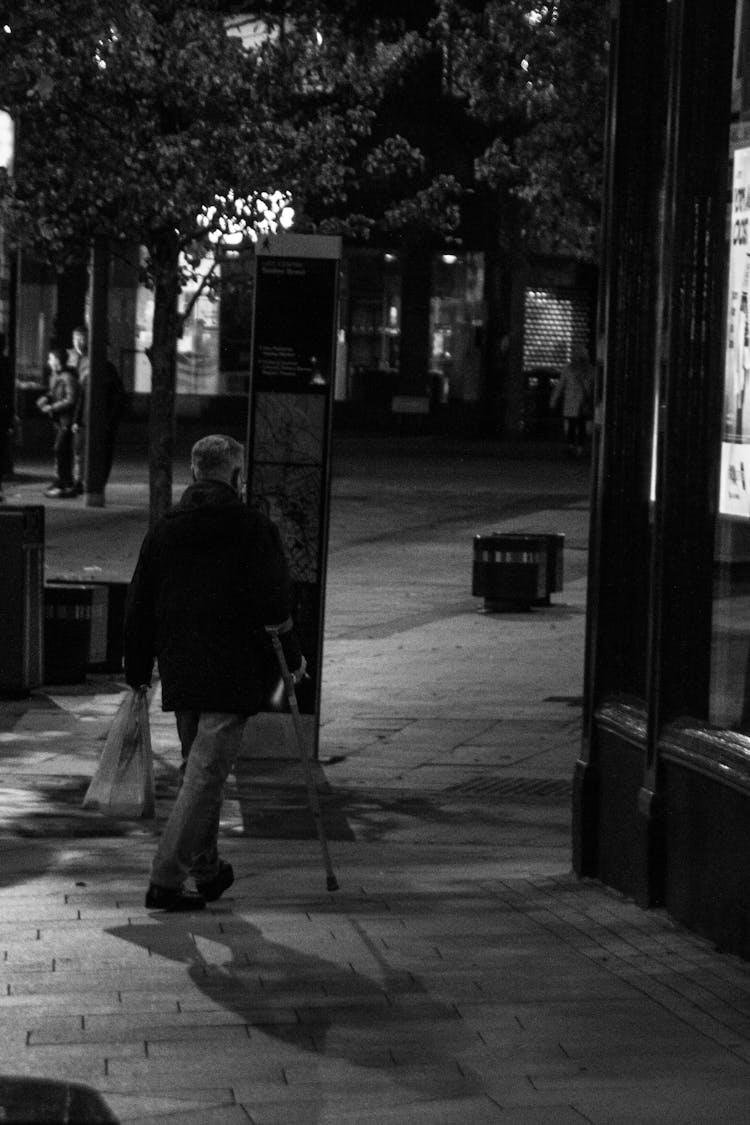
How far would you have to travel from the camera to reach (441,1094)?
17.0ft

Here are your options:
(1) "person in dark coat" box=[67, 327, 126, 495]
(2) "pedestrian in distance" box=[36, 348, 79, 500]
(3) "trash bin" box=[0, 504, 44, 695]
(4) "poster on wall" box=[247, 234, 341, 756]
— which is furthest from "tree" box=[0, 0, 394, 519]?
(2) "pedestrian in distance" box=[36, 348, 79, 500]

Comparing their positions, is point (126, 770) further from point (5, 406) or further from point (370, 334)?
point (370, 334)

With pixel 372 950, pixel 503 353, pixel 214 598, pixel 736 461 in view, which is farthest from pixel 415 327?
pixel 372 950

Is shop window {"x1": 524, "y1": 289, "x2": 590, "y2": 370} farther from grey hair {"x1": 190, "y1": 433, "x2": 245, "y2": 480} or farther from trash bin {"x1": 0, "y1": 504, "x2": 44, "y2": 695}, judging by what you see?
grey hair {"x1": 190, "y1": 433, "x2": 245, "y2": 480}

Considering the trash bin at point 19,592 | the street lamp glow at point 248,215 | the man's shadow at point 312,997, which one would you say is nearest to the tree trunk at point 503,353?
the street lamp glow at point 248,215

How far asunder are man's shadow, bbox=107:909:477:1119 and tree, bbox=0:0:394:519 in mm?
6417

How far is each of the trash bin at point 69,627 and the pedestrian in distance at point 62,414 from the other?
41.3ft

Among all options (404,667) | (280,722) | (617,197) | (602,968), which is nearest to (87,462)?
(404,667)

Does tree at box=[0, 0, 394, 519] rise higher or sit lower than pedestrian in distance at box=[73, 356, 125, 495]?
higher

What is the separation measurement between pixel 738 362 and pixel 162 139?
6.40m

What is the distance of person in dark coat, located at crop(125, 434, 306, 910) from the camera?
7.33m

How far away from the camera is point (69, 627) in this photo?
43.6 feet

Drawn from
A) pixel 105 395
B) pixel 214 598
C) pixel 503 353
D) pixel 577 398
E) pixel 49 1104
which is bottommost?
pixel 49 1104

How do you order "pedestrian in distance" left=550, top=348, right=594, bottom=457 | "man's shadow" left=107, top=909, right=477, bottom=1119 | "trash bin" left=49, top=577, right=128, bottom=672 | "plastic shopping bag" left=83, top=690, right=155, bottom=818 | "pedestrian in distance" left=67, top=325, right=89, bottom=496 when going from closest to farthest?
"man's shadow" left=107, top=909, right=477, bottom=1119, "plastic shopping bag" left=83, top=690, right=155, bottom=818, "trash bin" left=49, top=577, right=128, bottom=672, "pedestrian in distance" left=67, top=325, right=89, bottom=496, "pedestrian in distance" left=550, top=348, right=594, bottom=457
